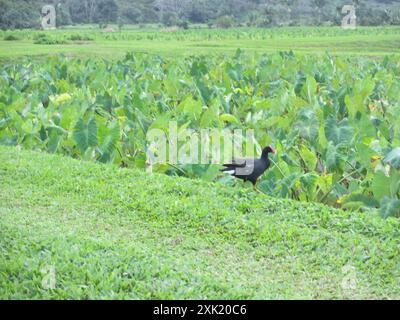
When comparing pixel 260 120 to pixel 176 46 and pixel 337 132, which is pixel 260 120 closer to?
pixel 337 132

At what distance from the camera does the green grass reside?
318 centimetres

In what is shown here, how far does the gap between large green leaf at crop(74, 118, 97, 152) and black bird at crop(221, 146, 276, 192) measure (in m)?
1.13

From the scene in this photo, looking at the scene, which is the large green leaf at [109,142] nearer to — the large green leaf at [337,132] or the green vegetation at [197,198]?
the green vegetation at [197,198]

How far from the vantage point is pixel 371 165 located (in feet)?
15.3

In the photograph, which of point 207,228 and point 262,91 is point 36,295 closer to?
point 207,228

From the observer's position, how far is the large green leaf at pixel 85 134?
5305 mm

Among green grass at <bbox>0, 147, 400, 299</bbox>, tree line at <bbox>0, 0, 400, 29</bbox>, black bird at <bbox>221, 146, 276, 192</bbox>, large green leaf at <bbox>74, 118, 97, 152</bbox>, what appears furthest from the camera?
tree line at <bbox>0, 0, 400, 29</bbox>

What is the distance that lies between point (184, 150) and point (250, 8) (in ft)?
95.3

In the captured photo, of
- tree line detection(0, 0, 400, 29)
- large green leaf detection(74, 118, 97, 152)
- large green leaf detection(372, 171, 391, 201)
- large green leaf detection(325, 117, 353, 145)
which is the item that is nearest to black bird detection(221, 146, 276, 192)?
large green leaf detection(325, 117, 353, 145)

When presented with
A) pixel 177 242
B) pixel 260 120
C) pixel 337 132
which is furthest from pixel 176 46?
pixel 177 242

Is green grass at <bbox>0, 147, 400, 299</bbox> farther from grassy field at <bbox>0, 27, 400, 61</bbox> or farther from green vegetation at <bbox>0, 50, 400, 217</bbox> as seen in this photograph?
grassy field at <bbox>0, 27, 400, 61</bbox>

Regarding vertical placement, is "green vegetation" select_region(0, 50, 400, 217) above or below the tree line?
below

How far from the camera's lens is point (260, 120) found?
581 centimetres

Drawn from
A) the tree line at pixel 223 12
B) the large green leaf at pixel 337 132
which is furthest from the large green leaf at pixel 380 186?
the tree line at pixel 223 12
